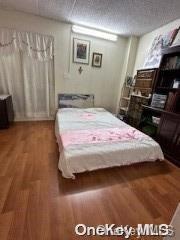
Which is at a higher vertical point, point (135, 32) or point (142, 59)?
point (135, 32)

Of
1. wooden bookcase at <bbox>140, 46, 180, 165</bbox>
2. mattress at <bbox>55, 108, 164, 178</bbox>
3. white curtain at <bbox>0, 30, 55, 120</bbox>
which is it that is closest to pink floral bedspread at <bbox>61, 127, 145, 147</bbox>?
mattress at <bbox>55, 108, 164, 178</bbox>

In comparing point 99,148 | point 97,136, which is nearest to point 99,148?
point 99,148

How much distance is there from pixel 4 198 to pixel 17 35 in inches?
124

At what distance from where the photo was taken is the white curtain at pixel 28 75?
9.97ft

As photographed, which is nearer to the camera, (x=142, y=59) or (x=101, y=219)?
(x=101, y=219)

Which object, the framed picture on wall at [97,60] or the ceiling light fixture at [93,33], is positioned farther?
the framed picture on wall at [97,60]

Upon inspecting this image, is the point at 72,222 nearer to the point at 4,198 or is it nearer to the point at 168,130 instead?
the point at 4,198

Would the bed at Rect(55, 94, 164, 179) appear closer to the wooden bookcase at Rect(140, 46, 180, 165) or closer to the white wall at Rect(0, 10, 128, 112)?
the wooden bookcase at Rect(140, 46, 180, 165)

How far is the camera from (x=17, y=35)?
116 inches

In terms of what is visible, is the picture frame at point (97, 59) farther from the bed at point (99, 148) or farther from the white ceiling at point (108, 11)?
the bed at point (99, 148)

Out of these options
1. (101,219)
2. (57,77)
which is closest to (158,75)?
(57,77)

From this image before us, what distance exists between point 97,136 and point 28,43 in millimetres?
2657

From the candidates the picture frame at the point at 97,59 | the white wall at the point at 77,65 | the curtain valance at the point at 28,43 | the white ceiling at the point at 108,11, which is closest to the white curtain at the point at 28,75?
the curtain valance at the point at 28,43

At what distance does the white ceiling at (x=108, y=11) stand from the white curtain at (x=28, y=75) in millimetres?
A: 548
